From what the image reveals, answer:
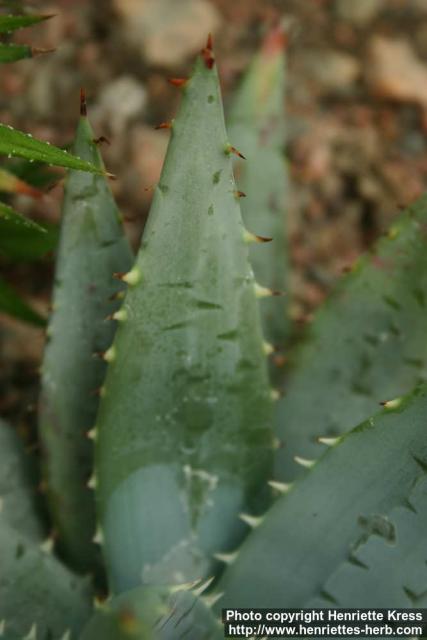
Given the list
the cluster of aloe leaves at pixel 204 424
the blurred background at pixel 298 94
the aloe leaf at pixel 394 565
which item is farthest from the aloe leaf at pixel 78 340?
the blurred background at pixel 298 94

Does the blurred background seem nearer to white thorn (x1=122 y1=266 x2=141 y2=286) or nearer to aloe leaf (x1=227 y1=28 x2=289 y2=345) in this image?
aloe leaf (x1=227 y1=28 x2=289 y2=345)

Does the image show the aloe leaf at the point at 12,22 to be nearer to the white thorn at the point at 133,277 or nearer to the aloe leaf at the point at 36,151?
the aloe leaf at the point at 36,151

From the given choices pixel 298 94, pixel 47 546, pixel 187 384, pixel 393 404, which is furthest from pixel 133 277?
pixel 298 94

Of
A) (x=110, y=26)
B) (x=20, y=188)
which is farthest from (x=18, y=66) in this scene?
(x=20, y=188)

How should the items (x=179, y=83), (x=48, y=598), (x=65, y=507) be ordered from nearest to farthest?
1. (x=179, y=83)
2. (x=48, y=598)
3. (x=65, y=507)

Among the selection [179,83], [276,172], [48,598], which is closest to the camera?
[179,83]

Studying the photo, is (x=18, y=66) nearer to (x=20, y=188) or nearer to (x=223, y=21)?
(x=223, y=21)

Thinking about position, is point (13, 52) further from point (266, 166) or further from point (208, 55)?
point (266, 166)
